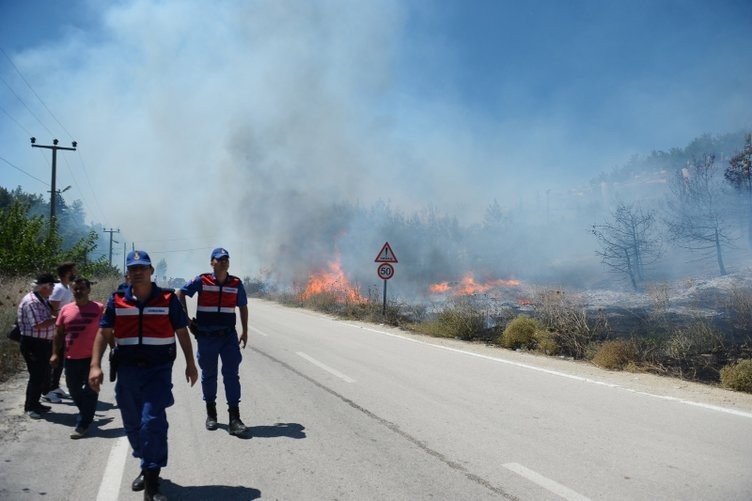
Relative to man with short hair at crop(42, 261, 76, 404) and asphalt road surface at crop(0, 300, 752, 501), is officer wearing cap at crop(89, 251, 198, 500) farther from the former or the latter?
man with short hair at crop(42, 261, 76, 404)

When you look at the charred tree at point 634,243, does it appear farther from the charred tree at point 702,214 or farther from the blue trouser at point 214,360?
the blue trouser at point 214,360

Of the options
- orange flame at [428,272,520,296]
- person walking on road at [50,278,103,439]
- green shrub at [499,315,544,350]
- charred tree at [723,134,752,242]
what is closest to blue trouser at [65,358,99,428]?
person walking on road at [50,278,103,439]

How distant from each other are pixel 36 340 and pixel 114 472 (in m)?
2.71

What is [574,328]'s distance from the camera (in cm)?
1089

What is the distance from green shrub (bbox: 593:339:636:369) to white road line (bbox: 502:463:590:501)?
5.83 metres

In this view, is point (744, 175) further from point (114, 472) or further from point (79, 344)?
point (114, 472)

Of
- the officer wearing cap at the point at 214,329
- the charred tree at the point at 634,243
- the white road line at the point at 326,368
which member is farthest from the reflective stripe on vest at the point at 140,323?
the charred tree at the point at 634,243

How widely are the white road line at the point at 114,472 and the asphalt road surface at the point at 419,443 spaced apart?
0.02 meters

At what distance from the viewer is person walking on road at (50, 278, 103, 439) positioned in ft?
16.2

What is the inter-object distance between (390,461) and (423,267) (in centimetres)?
3577

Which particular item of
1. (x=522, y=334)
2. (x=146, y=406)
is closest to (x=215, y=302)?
(x=146, y=406)

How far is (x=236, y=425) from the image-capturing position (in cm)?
485

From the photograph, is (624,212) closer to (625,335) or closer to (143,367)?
(625,335)

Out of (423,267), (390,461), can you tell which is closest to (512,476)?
(390,461)
